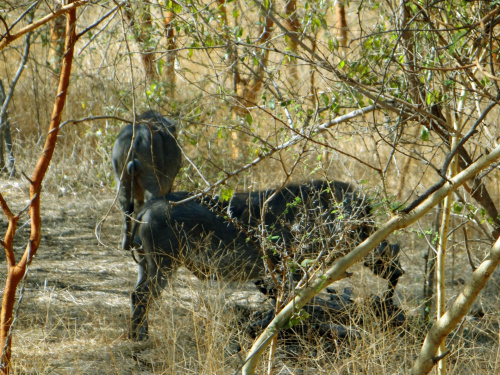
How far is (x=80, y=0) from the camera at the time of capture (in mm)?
2320

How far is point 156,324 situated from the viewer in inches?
151

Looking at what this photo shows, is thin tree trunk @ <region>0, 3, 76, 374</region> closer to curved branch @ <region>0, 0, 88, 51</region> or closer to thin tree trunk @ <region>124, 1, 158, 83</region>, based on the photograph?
curved branch @ <region>0, 0, 88, 51</region>

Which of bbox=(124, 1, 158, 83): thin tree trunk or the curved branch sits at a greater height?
bbox=(124, 1, 158, 83): thin tree trunk

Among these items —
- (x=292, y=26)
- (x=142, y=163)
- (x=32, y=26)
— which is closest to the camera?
(x=32, y=26)

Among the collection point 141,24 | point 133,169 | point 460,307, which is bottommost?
point 460,307

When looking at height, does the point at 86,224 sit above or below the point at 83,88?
below

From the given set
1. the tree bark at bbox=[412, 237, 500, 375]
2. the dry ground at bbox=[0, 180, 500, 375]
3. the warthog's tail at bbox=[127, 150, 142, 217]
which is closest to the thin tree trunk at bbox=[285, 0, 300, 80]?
the tree bark at bbox=[412, 237, 500, 375]

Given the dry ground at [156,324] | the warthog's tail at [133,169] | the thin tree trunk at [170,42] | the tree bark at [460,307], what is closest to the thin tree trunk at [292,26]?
→ the thin tree trunk at [170,42]

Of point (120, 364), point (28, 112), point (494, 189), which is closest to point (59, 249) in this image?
point (120, 364)

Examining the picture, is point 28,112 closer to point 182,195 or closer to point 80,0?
point 182,195

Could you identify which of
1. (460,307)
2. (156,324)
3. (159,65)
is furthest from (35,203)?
(156,324)

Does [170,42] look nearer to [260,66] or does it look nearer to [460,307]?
[260,66]

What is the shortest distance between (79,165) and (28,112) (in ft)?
4.95

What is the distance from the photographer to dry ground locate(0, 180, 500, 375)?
9.87 feet
